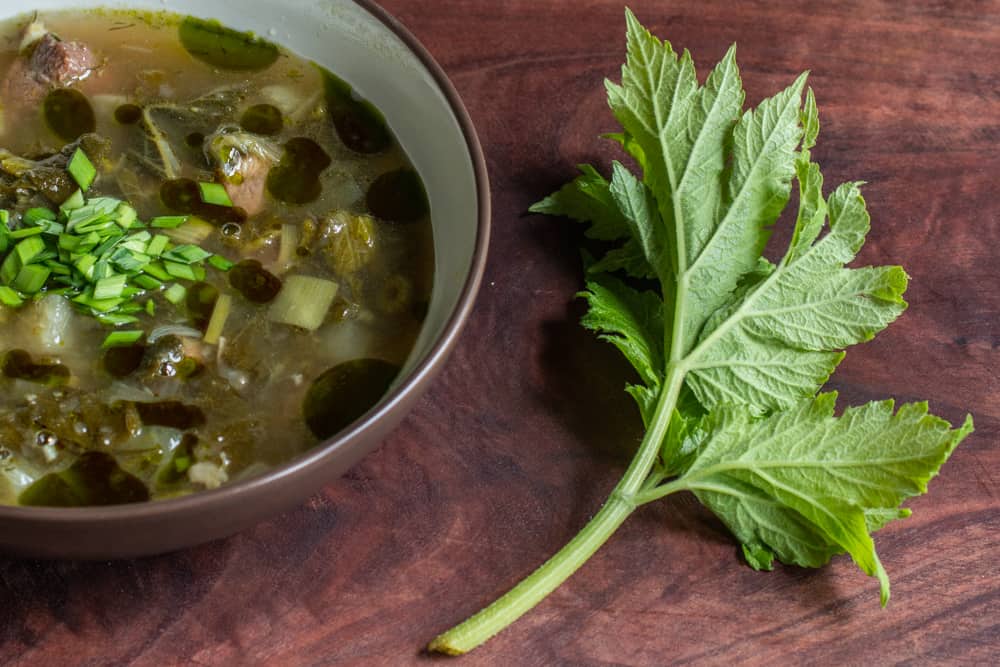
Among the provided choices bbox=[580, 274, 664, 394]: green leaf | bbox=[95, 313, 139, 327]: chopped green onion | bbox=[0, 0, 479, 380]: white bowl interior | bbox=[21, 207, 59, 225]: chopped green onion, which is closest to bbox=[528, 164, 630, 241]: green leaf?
bbox=[580, 274, 664, 394]: green leaf

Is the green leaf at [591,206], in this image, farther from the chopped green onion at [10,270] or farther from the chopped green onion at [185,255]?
the chopped green onion at [10,270]

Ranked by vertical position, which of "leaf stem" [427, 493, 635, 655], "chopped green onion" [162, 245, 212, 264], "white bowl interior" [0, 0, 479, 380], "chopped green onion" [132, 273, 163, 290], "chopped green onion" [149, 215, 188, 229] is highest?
"white bowl interior" [0, 0, 479, 380]

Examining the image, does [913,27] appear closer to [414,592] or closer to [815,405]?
[815,405]

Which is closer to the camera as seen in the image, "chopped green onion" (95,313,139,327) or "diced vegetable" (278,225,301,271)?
"chopped green onion" (95,313,139,327)

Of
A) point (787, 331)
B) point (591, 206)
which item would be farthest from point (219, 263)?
point (787, 331)

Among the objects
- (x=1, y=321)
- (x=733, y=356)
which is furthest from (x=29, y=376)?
(x=733, y=356)

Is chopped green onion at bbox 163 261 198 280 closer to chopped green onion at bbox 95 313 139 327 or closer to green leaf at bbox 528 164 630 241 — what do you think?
chopped green onion at bbox 95 313 139 327
